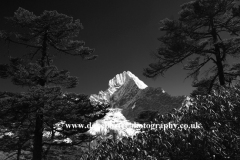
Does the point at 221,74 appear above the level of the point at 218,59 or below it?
below

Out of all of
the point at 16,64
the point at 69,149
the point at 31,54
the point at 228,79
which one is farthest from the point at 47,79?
the point at 228,79

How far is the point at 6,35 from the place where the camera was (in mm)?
9531

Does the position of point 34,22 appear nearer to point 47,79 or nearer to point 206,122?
point 47,79

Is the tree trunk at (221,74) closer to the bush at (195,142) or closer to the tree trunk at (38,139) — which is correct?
the bush at (195,142)

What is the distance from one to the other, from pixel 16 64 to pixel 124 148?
319 inches

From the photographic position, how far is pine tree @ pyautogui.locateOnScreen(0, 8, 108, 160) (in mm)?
8203

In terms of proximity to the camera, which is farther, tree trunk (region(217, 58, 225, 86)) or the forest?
tree trunk (region(217, 58, 225, 86))

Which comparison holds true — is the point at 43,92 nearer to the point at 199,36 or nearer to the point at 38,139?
the point at 38,139

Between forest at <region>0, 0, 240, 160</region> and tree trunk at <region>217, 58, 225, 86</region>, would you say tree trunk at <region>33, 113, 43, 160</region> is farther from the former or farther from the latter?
tree trunk at <region>217, 58, 225, 86</region>

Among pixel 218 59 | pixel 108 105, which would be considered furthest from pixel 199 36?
pixel 108 105

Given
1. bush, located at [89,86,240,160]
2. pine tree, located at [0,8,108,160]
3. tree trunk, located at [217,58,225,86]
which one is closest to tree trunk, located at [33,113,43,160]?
pine tree, located at [0,8,108,160]

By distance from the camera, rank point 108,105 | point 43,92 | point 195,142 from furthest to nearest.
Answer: point 108,105 → point 43,92 → point 195,142

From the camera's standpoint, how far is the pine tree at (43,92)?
820cm

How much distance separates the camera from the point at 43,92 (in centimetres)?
804
